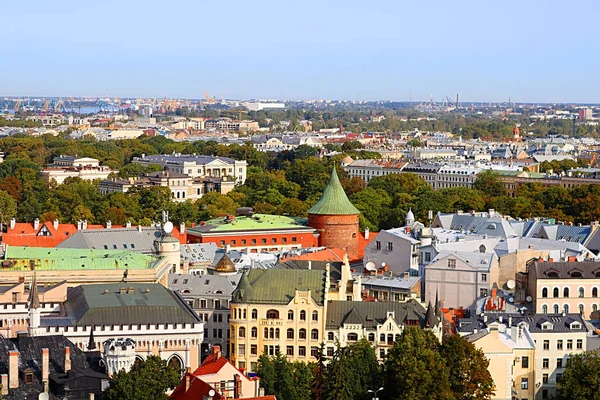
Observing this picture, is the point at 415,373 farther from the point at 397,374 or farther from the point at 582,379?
the point at 582,379

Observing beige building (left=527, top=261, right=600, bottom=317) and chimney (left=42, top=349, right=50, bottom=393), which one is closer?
chimney (left=42, top=349, right=50, bottom=393)

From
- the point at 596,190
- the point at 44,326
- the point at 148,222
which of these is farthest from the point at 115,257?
the point at 596,190

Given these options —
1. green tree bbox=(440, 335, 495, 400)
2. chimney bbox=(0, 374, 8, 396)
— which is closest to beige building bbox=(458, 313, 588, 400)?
green tree bbox=(440, 335, 495, 400)

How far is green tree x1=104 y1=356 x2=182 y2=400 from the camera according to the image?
48594 mm

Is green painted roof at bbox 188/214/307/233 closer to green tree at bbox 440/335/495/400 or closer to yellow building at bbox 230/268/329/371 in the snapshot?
yellow building at bbox 230/268/329/371

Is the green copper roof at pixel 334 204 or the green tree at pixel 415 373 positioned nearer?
the green tree at pixel 415 373

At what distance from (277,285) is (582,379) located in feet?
52.3

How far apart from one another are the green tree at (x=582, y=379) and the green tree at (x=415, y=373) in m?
5.59

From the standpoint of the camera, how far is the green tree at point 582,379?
58.0 m

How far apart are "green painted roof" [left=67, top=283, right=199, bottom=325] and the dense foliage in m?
5.95

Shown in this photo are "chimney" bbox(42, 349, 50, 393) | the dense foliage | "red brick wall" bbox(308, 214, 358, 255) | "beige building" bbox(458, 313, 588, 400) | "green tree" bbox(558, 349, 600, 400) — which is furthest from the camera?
"red brick wall" bbox(308, 214, 358, 255)

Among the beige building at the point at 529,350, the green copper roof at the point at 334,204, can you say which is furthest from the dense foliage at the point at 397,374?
the green copper roof at the point at 334,204

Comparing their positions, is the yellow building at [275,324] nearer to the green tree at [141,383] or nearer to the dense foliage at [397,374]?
the dense foliage at [397,374]

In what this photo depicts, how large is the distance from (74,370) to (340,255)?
140 ft
